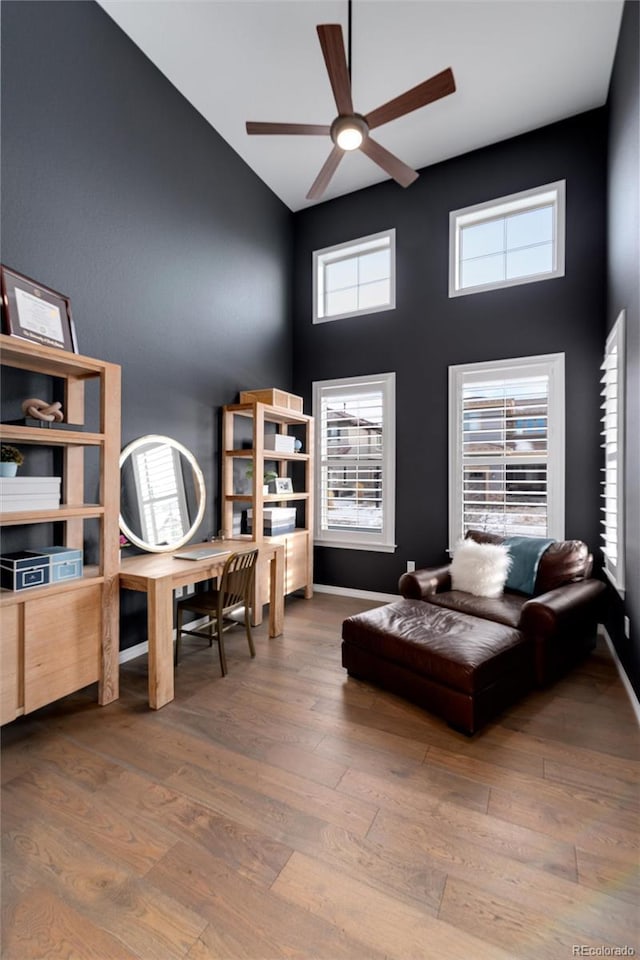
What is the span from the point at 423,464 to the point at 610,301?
1991 millimetres

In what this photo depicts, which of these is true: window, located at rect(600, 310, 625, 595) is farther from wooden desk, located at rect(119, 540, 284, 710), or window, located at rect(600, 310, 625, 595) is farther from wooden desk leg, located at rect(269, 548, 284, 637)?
wooden desk, located at rect(119, 540, 284, 710)

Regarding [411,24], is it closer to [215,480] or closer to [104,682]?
[215,480]

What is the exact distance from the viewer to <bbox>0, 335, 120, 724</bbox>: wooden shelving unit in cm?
199

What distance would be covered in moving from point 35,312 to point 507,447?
3.67m

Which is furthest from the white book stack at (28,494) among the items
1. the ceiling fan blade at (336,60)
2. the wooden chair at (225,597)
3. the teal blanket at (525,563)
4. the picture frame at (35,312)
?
the teal blanket at (525,563)

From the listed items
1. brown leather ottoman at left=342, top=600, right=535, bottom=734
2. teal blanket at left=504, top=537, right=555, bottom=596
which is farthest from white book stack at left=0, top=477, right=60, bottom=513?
teal blanket at left=504, top=537, right=555, bottom=596

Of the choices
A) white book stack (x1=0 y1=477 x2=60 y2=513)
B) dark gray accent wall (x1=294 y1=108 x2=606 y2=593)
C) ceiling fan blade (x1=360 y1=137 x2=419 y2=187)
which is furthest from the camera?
dark gray accent wall (x1=294 y1=108 x2=606 y2=593)

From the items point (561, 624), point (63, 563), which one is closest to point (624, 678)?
point (561, 624)

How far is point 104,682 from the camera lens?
7.86ft

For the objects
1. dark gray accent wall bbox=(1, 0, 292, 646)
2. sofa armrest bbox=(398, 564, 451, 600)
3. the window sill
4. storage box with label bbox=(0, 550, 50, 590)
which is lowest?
sofa armrest bbox=(398, 564, 451, 600)

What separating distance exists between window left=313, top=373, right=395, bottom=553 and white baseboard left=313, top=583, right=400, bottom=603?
1.53 feet

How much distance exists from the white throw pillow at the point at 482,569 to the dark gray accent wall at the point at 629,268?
775 mm

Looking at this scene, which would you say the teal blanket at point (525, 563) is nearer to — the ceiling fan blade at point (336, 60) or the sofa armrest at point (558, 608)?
the sofa armrest at point (558, 608)

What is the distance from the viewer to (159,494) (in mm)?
3291
